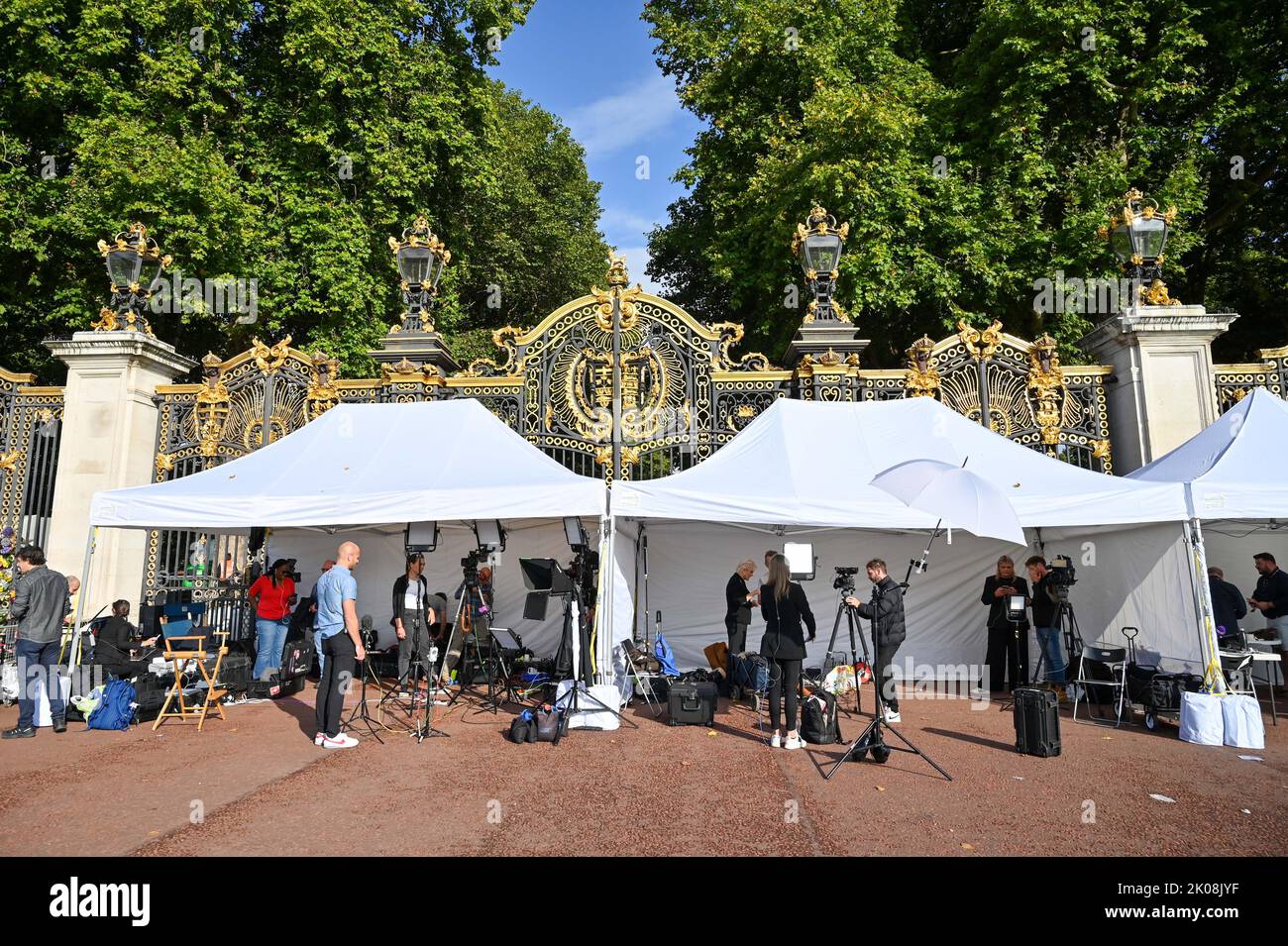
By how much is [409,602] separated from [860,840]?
188 inches

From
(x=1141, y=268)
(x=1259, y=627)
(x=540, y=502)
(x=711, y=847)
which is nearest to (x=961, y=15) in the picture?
(x=1141, y=268)

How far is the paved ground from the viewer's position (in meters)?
4.23

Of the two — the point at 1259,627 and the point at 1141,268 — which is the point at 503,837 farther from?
the point at 1141,268

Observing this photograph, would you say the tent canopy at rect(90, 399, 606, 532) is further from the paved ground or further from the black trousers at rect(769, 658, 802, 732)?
the black trousers at rect(769, 658, 802, 732)

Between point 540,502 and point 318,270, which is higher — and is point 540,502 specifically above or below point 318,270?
below

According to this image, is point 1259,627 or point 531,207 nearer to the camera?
point 1259,627

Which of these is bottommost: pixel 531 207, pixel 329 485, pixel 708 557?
pixel 708 557

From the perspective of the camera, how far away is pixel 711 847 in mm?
4133

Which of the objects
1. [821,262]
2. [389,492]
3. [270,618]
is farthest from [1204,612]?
[270,618]

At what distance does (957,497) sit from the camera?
587 centimetres

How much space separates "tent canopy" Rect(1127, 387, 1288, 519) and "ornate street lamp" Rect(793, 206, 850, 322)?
14.9 ft

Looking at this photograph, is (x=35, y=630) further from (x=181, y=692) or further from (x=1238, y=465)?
(x=1238, y=465)

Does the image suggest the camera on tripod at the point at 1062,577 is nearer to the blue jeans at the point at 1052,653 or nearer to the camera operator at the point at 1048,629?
the camera operator at the point at 1048,629

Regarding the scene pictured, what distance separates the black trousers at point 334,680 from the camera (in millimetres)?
6312
